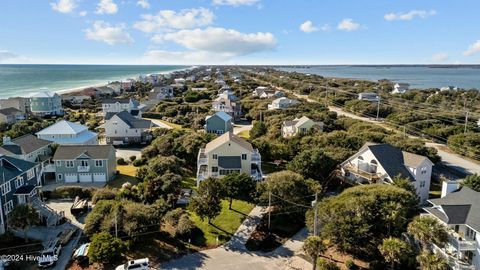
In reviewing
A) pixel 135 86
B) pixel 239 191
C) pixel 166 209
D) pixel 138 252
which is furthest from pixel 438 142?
pixel 135 86

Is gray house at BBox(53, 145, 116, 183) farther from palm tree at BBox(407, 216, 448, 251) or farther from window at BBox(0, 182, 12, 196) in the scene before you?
palm tree at BBox(407, 216, 448, 251)

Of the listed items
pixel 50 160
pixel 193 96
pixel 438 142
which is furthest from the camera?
pixel 193 96

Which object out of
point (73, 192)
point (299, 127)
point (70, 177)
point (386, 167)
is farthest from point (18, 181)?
point (299, 127)

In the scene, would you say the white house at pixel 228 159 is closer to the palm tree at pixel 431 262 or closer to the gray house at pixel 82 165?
the gray house at pixel 82 165

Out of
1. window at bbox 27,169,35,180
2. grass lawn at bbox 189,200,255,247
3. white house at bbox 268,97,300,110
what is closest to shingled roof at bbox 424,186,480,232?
grass lawn at bbox 189,200,255,247

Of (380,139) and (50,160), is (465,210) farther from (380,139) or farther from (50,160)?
(50,160)

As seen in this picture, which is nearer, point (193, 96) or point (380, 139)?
point (380, 139)

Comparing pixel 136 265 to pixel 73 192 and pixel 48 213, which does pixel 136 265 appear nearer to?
pixel 48 213
